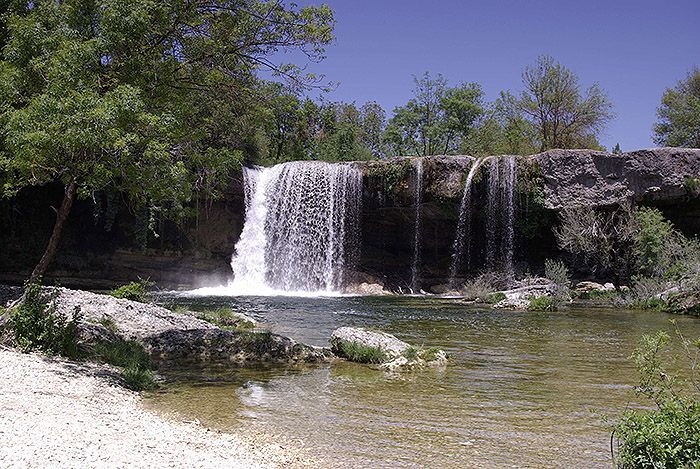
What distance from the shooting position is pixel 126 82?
938 centimetres

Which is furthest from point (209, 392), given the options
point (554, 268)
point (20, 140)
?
point (554, 268)

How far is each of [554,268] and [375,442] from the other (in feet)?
69.8

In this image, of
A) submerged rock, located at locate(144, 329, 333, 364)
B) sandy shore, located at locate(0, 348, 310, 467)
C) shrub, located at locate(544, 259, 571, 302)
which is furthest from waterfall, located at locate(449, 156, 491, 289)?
sandy shore, located at locate(0, 348, 310, 467)

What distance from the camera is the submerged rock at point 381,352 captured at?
1066 centimetres

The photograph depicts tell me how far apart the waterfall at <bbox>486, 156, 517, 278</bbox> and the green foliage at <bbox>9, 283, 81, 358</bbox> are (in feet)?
75.5

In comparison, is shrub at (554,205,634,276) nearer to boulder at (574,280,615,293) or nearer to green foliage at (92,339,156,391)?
boulder at (574,280,615,293)

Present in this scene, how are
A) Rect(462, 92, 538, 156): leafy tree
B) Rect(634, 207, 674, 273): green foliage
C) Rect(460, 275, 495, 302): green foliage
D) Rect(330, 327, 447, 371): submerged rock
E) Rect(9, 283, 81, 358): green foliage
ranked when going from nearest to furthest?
1. Rect(9, 283, 81, 358): green foliage
2. Rect(330, 327, 447, 371): submerged rock
3. Rect(460, 275, 495, 302): green foliage
4. Rect(634, 207, 674, 273): green foliage
5. Rect(462, 92, 538, 156): leafy tree

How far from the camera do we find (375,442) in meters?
6.20

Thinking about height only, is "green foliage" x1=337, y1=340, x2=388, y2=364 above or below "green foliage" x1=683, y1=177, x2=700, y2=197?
below

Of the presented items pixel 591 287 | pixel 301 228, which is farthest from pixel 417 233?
pixel 591 287

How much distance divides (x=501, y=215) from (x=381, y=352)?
796 inches

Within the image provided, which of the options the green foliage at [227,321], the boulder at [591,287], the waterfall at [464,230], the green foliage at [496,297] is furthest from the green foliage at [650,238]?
the green foliage at [227,321]

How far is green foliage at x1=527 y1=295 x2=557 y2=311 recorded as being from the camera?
2175 centimetres

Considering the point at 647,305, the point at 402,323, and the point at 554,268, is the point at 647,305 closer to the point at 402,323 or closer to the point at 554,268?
the point at 554,268
